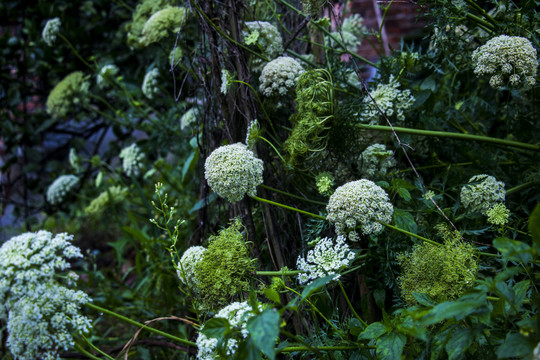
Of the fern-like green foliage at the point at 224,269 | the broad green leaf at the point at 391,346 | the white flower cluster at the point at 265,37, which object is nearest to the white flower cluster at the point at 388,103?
the white flower cluster at the point at 265,37

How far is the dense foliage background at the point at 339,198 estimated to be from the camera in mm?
1040

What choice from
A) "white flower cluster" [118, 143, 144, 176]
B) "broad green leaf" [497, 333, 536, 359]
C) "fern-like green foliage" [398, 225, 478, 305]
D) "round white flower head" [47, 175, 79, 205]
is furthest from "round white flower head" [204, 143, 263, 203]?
"round white flower head" [47, 175, 79, 205]

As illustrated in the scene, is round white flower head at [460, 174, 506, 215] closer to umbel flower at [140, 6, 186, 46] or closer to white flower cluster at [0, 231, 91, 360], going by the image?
white flower cluster at [0, 231, 91, 360]

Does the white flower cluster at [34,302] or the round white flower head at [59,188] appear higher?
the white flower cluster at [34,302]

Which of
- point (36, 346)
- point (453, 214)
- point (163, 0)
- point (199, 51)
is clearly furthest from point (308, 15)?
point (36, 346)

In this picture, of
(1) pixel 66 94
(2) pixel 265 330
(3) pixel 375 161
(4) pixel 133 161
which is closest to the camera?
(2) pixel 265 330

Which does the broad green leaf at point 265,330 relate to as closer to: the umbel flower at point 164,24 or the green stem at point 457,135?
the green stem at point 457,135

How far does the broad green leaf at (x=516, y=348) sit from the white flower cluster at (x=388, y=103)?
88cm

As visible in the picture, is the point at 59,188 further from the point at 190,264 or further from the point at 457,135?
the point at 457,135

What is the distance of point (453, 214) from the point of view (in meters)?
1.37

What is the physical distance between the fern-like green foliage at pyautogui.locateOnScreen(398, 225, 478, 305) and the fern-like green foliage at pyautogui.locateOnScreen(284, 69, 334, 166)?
0.44 m

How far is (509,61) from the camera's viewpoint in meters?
1.33

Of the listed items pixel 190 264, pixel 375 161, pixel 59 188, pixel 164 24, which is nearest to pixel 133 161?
pixel 59 188

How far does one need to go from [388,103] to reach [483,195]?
43 cm
